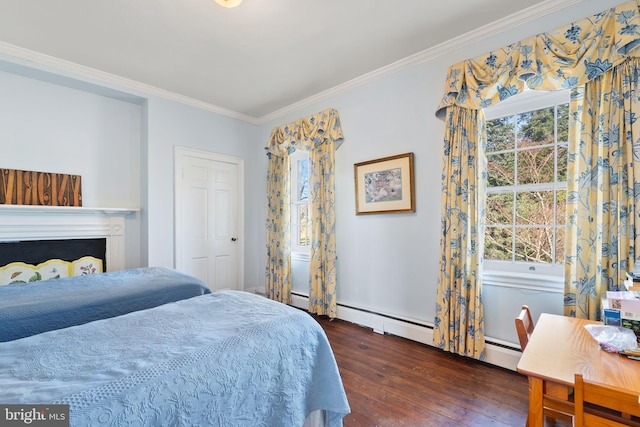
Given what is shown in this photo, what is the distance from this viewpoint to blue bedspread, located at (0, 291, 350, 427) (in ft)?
2.87

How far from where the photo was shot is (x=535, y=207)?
2338 mm

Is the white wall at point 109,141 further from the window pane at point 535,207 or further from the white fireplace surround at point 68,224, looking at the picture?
the window pane at point 535,207

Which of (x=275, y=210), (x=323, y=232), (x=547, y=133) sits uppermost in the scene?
(x=547, y=133)

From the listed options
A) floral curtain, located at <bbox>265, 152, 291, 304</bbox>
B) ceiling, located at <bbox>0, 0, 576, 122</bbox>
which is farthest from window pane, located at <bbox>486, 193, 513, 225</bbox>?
floral curtain, located at <bbox>265, 152, 291, 304</bbox>

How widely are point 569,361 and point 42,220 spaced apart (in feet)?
14.1

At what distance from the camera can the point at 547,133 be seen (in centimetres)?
229

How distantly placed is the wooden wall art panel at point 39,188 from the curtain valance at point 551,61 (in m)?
3.92

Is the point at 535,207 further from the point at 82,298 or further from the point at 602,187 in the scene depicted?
the point at 82,298

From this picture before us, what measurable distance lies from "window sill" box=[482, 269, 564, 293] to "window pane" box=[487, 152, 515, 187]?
0.76 meters

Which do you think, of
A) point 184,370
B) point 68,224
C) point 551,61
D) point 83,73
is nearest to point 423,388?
point 184,370

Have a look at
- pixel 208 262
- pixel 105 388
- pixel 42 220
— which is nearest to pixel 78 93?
pixel 42 220

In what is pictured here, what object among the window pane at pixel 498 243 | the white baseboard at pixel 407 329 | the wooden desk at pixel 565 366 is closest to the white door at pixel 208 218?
the white baseboard at pixel 407 329

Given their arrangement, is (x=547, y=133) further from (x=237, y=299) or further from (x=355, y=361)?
(x=237, y=299)

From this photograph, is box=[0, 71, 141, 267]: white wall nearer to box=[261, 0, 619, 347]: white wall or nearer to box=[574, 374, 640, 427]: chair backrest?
box=[261, 0, 619, 347]: white wall
